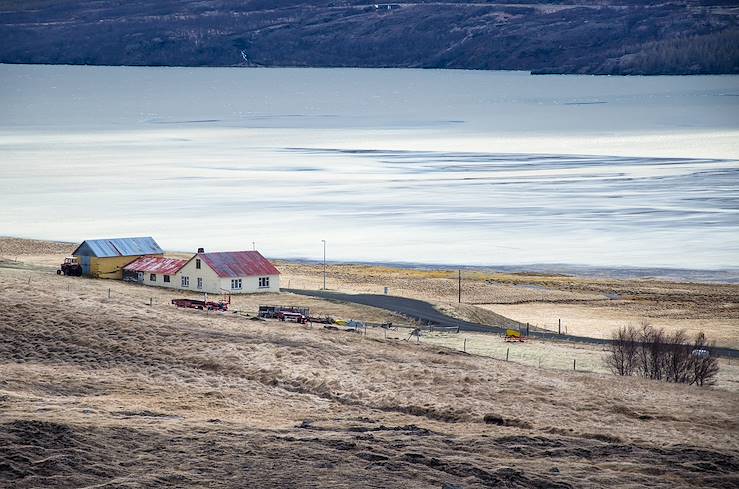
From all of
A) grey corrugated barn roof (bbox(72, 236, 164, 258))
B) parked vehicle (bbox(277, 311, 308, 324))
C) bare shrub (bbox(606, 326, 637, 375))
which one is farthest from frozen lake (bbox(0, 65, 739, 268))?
bare shrub (bbox(606, 326, 637, 375))

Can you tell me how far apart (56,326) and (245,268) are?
1504 centimetres

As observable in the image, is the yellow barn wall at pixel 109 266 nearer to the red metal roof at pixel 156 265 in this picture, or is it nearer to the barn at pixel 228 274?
the red metal roof at pixel 156 265

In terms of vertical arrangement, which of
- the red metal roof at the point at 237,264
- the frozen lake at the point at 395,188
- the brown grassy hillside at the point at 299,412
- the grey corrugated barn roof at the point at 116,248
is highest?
the frozen lake at the point at 395,188

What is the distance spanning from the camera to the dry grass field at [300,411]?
22078 millimetres

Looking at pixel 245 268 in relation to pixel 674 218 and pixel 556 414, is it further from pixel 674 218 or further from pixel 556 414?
pixel 674 218

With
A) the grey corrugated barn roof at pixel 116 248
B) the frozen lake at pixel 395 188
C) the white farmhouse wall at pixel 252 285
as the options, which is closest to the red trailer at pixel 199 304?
the white farmhouse wall at pixel 252 285

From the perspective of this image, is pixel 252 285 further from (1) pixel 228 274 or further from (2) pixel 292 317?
(2) pixel 292 317

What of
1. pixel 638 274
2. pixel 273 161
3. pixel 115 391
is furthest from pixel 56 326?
pixel 273 161

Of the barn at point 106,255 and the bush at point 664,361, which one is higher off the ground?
the barn at point 106,255

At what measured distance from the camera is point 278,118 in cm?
16550

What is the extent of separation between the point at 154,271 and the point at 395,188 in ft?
126

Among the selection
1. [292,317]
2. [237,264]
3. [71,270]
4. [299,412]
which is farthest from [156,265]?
[299,412]

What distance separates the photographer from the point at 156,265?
5219 cm

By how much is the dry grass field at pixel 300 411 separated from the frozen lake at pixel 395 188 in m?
25.4
